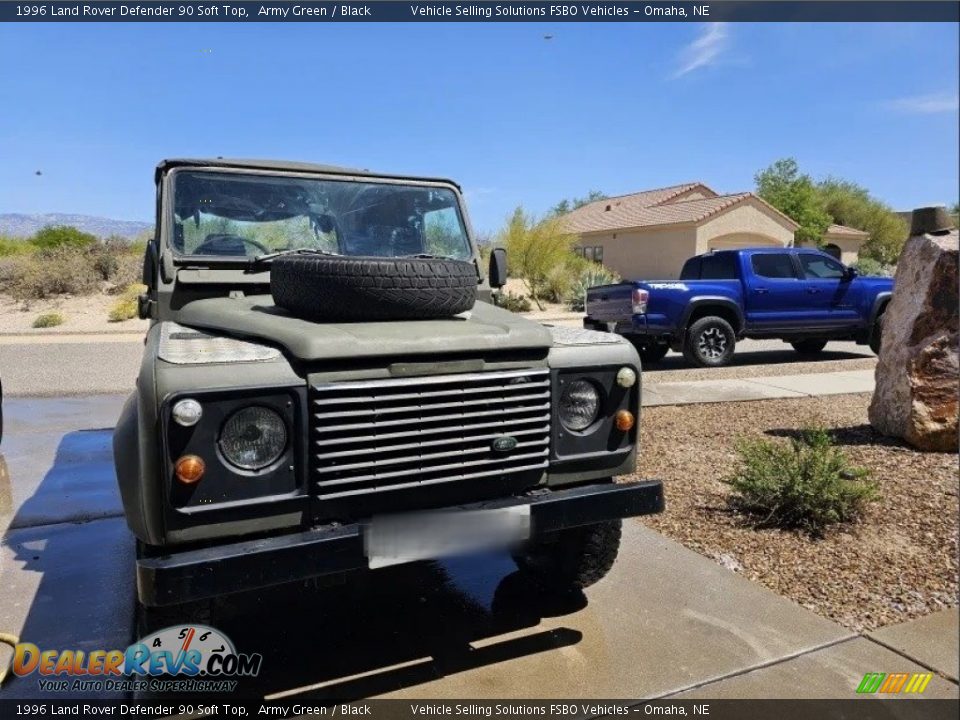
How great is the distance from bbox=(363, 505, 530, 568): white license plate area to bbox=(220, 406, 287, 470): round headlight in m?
0.45

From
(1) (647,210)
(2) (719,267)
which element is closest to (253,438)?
(2) (719,267)

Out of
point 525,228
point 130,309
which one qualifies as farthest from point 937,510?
point 525,228

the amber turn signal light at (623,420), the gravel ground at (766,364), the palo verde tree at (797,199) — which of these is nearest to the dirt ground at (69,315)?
the gravel ground at (766,364)

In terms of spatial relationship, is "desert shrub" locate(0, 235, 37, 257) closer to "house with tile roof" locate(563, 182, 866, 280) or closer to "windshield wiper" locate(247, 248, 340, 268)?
"house with tile roof" locate(563, 182, 866, 280)

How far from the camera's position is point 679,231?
32.3 metres

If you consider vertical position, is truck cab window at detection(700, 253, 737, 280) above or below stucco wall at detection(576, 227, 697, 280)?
below

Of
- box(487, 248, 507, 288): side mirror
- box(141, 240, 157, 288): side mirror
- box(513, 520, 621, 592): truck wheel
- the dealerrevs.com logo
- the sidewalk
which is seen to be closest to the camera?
the dealerrevs.com logo

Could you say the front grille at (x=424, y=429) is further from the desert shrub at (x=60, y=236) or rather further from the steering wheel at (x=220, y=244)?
the desert shrub at (x=60, y=236)

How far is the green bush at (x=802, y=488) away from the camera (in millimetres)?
4461

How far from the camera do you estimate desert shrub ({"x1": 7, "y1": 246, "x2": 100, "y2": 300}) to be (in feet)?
71.6

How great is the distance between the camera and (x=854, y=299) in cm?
1217

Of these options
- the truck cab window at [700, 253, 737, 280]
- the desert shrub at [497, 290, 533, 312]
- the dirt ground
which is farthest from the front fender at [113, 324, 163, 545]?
the desert shrub at [497, 290, 533, 312]

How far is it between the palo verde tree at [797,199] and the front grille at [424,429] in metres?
37.7

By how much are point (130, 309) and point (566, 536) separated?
1923cm
